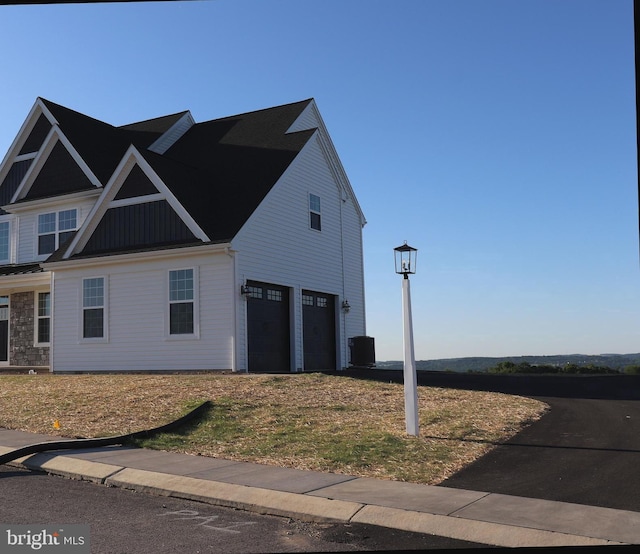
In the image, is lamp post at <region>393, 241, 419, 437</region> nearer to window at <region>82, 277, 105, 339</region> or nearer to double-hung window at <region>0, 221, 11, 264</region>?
window at <region>82, 277, 105, 339</region>

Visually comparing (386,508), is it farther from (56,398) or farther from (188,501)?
(56,398)

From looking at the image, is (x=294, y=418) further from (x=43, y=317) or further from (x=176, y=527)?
(x=43, y=317)

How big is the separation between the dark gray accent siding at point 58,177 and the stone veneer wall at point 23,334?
3833mm

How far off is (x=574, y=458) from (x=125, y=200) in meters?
16.4

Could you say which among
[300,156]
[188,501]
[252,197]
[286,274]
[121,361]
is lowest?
[188,501]

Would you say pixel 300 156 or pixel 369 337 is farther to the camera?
pixel 369 337

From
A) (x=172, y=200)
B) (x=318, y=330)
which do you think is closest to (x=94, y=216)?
(x=172, y=200)

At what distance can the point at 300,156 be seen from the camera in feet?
77.3

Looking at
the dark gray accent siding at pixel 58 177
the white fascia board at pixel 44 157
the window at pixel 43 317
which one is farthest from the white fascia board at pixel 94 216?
the white fascia board at pixel 44 157

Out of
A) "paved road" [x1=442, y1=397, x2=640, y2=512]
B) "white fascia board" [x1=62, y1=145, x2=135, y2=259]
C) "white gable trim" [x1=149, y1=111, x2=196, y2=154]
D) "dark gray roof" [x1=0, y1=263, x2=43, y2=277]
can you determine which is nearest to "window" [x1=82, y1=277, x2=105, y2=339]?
"white fascia board" [x1=62, y1=145, x2=135, y2=259]

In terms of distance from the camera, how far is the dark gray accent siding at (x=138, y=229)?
68.4 feet

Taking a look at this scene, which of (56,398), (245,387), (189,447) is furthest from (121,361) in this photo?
(189,447)

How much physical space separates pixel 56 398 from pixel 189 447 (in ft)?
20.1

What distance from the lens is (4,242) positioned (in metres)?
26.9
